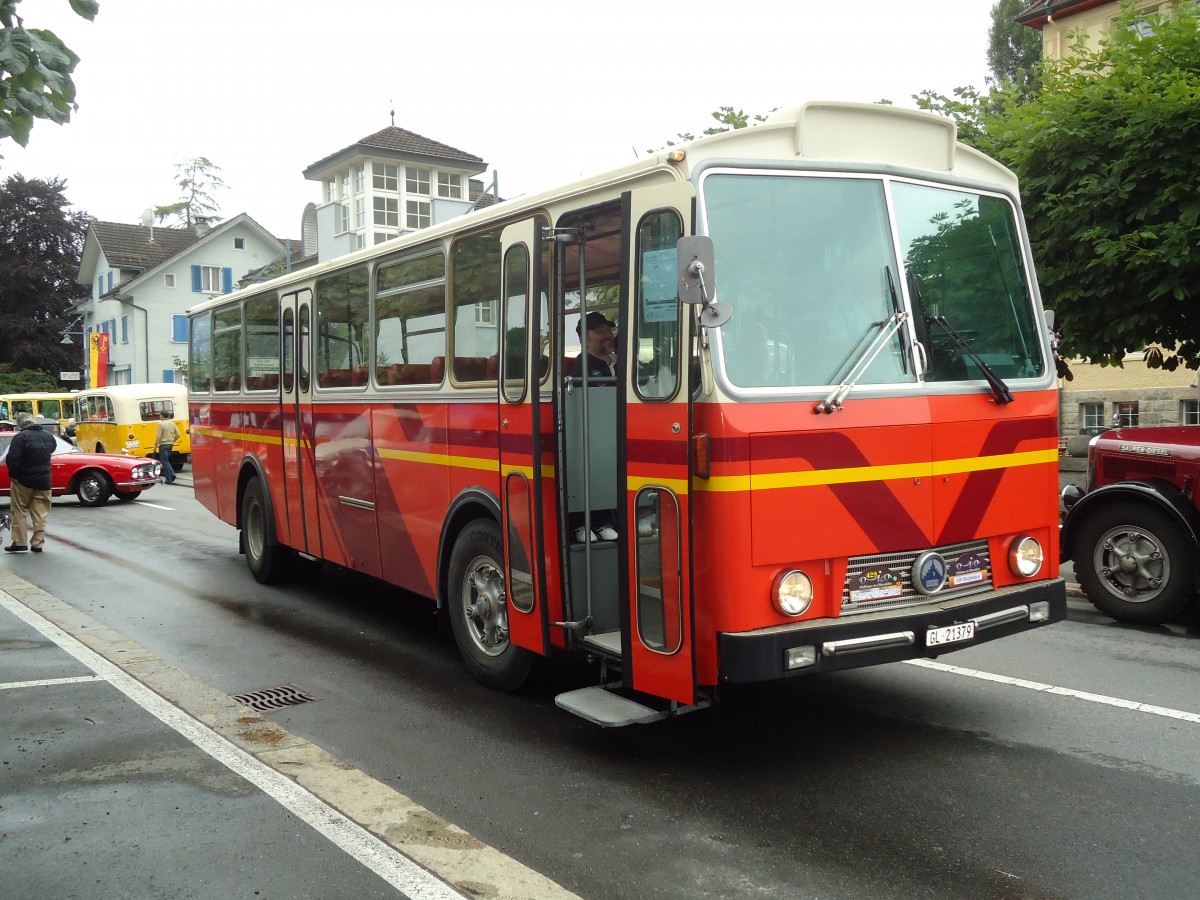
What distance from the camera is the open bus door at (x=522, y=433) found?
602 cm

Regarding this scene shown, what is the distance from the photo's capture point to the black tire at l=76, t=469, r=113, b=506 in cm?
2092

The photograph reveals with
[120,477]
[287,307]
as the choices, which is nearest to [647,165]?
[287,307]

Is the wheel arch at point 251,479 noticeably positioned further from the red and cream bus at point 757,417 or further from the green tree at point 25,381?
the green tree at point 25,381

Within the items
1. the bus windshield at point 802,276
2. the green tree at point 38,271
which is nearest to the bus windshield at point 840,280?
the bus windshield at point 802,276

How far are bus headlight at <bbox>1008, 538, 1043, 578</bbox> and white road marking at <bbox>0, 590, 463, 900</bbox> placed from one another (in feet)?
10.5

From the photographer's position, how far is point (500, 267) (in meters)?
6.54

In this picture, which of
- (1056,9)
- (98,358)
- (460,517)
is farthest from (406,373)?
(98,358)

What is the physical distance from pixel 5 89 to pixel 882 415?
14.2 feet

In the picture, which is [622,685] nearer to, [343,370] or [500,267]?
[500,267]

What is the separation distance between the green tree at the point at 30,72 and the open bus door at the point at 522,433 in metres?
2.32

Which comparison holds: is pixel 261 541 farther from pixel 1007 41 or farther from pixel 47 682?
pixel 1007 41

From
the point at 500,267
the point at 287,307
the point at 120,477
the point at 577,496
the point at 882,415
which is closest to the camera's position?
the point at 882,415

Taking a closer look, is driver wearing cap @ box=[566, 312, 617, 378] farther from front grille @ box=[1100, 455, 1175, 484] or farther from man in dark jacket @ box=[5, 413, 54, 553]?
man in dark jacket @ box=[5, 413, 54, 553]

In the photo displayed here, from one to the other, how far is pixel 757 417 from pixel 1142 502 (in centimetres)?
488
